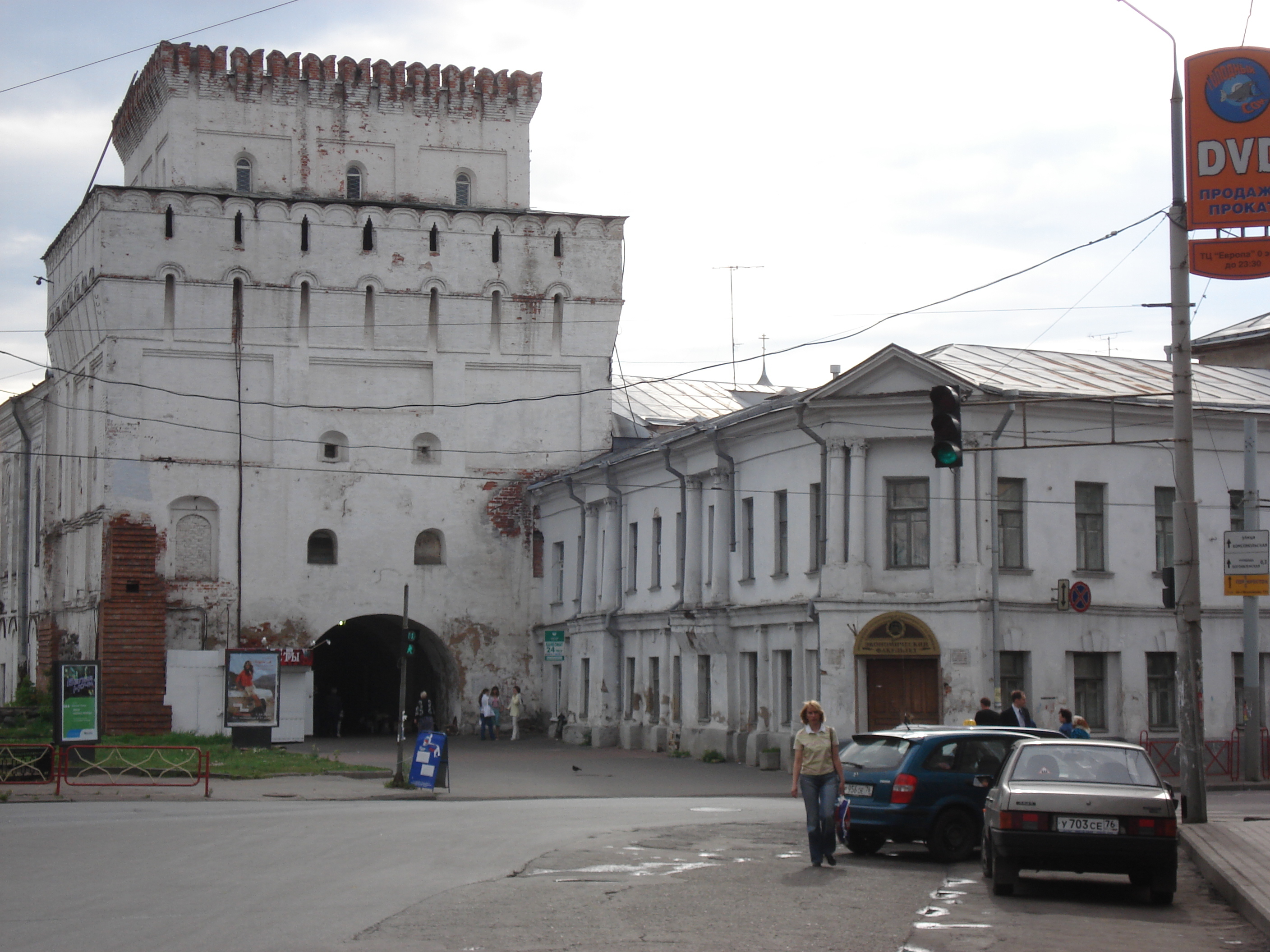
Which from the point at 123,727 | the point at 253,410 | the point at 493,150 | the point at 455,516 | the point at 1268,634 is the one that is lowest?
the point at 123,727

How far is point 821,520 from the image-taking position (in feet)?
105

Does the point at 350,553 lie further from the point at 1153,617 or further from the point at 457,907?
the point at 457,907

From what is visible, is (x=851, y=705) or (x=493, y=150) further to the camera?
(x=493, y=150)

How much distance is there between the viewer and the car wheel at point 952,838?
16.4 m

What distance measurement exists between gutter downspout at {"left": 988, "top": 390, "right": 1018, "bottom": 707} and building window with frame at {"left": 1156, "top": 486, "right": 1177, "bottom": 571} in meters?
3.91

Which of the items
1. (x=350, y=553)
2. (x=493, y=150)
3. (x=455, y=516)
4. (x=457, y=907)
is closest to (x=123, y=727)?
(x=350, y=553)

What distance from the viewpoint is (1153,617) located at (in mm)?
32406

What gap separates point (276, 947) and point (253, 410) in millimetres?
35743

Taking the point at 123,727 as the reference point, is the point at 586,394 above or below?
above

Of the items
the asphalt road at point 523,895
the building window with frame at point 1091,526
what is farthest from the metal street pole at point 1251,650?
the asphalt road at point 523,895

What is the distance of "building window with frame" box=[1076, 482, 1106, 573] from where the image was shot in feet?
106

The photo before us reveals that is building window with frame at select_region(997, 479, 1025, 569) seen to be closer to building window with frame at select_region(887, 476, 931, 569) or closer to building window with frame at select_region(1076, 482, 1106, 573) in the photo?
building window with frame at select_region(1076, 482, 1106, 573)

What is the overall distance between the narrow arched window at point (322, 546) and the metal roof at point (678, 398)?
32.1 feet

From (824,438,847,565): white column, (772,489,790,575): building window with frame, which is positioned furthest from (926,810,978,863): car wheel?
(772,489,790,575): building window with frame
